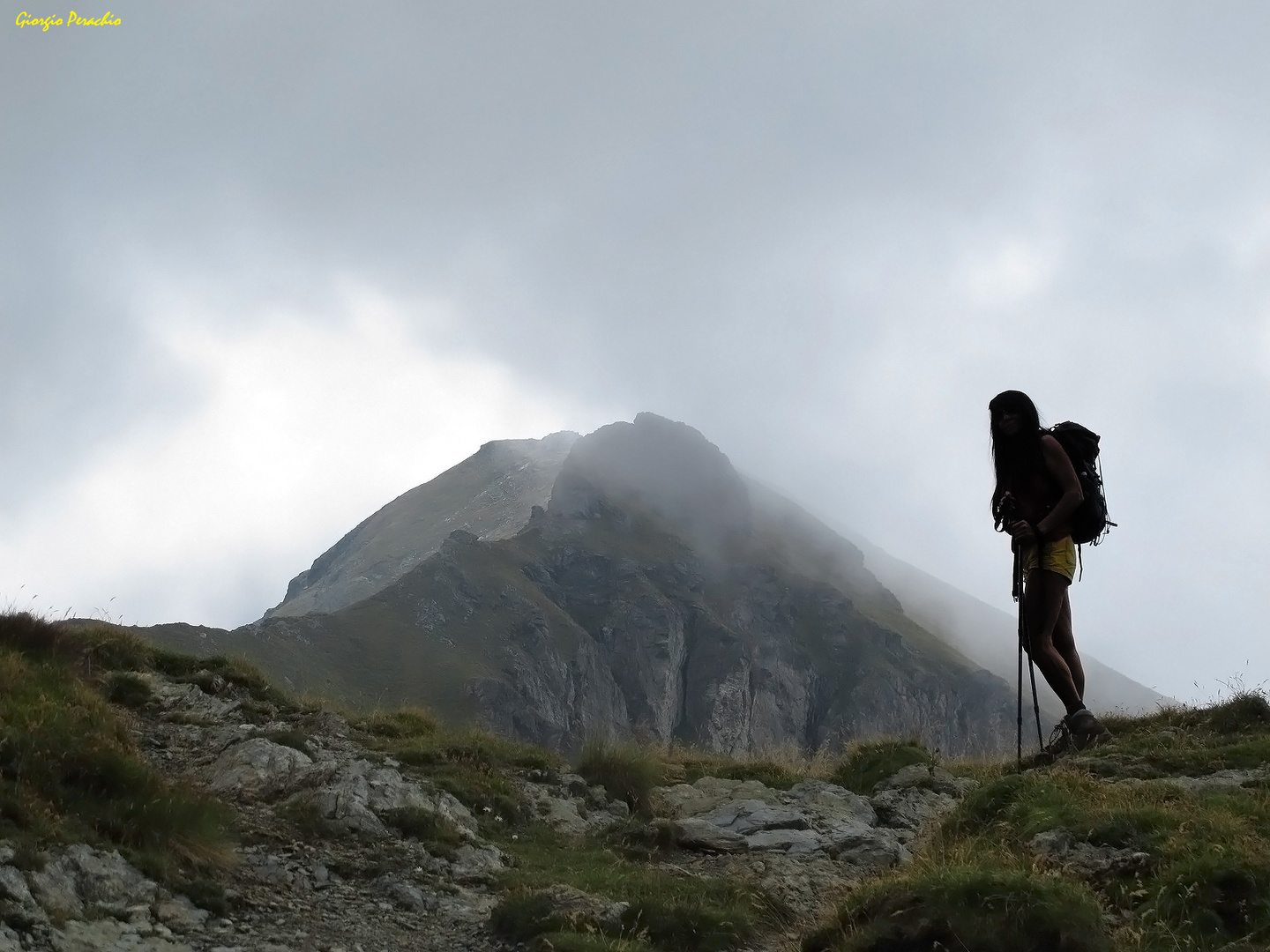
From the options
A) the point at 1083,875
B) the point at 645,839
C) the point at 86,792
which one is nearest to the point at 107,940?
the point at 86,792

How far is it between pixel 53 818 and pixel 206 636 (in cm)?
14534

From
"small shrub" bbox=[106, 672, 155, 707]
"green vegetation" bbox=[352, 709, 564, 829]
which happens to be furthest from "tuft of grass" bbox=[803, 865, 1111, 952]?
"small shrub" bbox=[106, 672, 155, 707]

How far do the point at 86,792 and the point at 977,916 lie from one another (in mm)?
7327

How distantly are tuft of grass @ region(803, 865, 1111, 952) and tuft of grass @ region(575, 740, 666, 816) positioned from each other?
308 inches

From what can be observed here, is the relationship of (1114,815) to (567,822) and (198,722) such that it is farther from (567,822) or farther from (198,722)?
(198,722)

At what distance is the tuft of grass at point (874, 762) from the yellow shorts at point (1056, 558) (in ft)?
19.9

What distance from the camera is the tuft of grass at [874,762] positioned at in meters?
15.9

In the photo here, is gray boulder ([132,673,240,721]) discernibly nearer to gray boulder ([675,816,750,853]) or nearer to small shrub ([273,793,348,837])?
small shrub ([273,793,348,837])

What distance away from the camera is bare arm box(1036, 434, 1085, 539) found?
34.7 feet

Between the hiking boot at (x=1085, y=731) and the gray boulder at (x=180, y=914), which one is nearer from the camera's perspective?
the gray boulder at (x=180, y=914)

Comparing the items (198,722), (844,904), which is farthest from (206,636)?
(844,904)

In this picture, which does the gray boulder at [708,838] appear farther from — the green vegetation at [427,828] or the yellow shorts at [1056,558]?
the yellow shorts at [1056,558]

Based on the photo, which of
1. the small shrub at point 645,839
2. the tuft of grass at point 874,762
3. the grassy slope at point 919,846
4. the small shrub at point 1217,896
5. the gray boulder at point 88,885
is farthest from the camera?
the tuft of grass at point 874,762

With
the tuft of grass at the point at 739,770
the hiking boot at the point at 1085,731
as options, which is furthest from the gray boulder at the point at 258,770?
the hiking boot at the point at 1085,731
